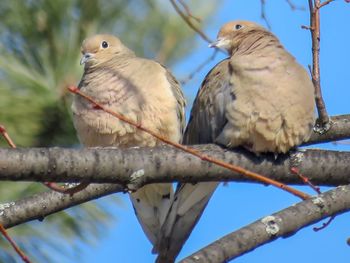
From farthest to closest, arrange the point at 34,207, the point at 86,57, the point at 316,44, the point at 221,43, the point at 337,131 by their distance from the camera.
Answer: the point at 86,57 → the point at 221,43 → the point at 337,131 → the point at 34,207 → the point at 316,44

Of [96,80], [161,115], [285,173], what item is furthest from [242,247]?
[96,80]

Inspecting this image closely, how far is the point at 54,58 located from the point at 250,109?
6.08ft

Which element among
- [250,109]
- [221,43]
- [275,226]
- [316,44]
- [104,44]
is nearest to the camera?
[275,226]

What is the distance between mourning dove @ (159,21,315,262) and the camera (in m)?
2.80

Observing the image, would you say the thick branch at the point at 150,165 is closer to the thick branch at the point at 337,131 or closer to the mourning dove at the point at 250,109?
the mourning dove at the point at 250,109

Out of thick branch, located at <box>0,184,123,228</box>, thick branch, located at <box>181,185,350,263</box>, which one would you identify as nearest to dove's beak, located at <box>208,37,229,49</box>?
thick branch, located at <box>0,184,123,228</box>

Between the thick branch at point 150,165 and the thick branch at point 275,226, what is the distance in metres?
0.23

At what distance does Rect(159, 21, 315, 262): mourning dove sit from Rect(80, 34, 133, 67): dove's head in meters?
0.92

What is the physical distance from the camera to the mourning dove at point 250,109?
2.80m

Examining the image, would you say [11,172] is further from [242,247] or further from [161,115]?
[161,115]

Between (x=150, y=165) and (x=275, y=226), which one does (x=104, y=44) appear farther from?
(x=275, y=226)

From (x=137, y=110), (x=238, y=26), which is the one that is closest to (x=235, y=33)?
(x=238, y=26)

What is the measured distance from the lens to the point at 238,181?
2.48 m

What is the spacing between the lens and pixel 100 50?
4.02 m
